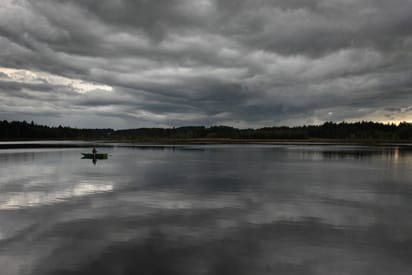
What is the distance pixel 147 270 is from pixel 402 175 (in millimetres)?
38120

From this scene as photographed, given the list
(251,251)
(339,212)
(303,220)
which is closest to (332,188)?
(339,212)

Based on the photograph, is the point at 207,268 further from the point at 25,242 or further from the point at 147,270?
the point at 25,242

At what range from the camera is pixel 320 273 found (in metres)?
10.1

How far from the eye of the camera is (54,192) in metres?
24.8

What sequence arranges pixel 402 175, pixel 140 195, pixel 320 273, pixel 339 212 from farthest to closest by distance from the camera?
pixel 402 175 → pixel 140 195 → pixel 339 212 → pixel 320 273

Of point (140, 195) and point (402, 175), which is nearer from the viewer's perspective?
point (140, 195)

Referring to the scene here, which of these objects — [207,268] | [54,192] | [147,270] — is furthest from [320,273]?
[54,192]

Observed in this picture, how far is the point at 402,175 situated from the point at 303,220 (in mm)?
28145

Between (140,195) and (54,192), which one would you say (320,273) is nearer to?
(140,195)


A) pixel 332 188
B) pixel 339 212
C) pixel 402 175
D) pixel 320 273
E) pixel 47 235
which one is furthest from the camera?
pixel 402 175

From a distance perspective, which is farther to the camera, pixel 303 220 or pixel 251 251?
pixel 303 220

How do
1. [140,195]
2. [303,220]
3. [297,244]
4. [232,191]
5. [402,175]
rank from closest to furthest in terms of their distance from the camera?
[297,244], [303,220], [140,195], [232,191], [402,175]

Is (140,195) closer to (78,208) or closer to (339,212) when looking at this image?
(78,208)

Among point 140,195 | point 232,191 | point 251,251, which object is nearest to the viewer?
point 251,251
